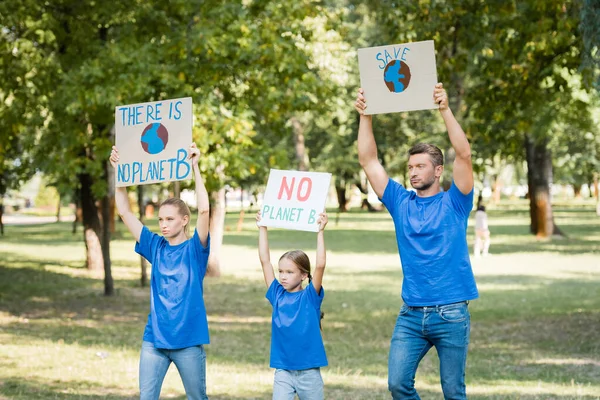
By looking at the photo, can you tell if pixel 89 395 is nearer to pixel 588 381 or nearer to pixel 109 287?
pixel 588 381

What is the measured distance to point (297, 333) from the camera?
5918mm

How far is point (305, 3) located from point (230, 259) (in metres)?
15.4

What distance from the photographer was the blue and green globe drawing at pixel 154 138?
7.02 m

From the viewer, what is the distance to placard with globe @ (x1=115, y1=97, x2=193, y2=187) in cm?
693

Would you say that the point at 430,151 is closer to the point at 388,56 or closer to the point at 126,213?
the point at 388,56

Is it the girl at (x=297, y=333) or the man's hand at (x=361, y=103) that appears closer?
the girl at (x=297, y=333)

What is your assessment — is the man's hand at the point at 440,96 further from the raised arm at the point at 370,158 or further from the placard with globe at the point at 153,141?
the placard with globe at the point at 153,141

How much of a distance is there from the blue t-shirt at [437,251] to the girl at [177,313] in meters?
1.30

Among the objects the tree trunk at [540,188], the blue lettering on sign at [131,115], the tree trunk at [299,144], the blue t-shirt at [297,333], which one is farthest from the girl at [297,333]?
the tree trunk at [299,144]

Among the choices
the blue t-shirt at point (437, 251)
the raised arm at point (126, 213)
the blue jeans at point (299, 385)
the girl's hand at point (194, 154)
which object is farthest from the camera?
the girl's hand at point (194, 154)

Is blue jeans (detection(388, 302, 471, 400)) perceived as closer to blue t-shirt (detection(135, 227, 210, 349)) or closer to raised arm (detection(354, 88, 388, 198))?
raised arm (detection(354, 88, 388, 198))

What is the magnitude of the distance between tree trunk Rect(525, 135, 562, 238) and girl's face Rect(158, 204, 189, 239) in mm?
30826

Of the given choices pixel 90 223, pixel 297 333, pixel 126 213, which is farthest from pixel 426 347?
pixel 90 223

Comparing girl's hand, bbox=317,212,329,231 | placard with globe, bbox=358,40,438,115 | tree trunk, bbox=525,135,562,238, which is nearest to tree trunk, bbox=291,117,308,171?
tree trunk, bbox=525,135,562,238
